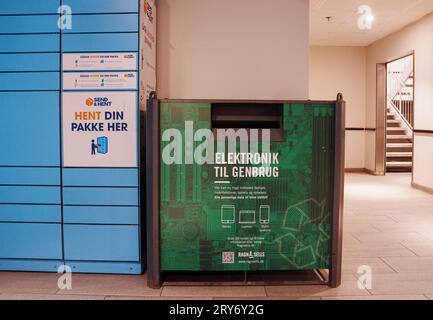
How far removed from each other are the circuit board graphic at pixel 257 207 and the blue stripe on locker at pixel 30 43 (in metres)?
0.96

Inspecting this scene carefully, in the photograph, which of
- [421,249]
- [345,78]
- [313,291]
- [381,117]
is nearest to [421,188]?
[381,117]

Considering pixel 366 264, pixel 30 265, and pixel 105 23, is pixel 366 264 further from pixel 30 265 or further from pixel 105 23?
pixel 105 23

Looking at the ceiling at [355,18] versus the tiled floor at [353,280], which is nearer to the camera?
the tiled floor at [353,280]

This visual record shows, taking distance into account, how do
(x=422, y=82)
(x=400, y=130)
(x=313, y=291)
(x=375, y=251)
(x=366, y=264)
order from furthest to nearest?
1. (x=400, y=130)
2. (x=422, y=82)
3. (x=375, y=251)
4. (x=366, y=264)
5. (x=313, y=291)

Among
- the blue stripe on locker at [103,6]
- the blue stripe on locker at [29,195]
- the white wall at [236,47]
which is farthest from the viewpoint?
the white wall at [236,47]

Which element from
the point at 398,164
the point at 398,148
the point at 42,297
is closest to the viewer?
the point at 42,297

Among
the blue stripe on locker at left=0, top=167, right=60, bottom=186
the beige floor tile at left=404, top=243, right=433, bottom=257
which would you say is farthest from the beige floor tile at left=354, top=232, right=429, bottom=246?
the blue stripe on locker at left=0, top=167, right=60, bottom=186

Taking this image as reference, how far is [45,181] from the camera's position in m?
2.94

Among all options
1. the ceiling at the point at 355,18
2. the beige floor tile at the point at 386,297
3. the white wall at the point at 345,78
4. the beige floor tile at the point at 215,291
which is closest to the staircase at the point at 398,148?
the white wall at the point at 345,78

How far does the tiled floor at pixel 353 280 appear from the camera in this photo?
262cm

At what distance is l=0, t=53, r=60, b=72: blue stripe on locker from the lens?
2910mm

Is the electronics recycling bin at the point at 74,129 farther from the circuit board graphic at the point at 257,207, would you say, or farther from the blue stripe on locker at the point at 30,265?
the circuit board graphic at the point at 257,207

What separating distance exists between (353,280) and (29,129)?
2.48 metres

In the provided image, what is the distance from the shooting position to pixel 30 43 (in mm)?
2920
